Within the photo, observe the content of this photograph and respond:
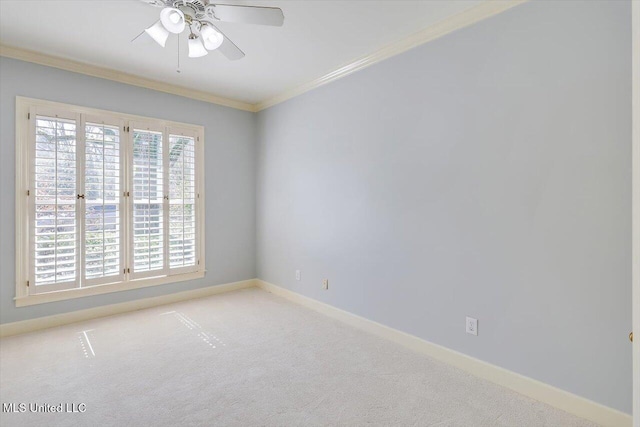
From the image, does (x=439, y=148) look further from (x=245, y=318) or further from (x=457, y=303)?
(x=245, y=318)

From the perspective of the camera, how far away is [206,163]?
4.18 metres

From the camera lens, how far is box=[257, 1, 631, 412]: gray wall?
176 cm

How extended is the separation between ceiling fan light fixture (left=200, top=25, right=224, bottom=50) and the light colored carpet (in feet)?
7.65

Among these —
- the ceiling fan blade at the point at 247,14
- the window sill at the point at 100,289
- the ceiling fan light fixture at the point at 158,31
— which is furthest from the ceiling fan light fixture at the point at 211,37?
the window sill at the point at 100,289

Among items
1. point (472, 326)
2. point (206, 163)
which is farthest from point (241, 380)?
point (206, 163)

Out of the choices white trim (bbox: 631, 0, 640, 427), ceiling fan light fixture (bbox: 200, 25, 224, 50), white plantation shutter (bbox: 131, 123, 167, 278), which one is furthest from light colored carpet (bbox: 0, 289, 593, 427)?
ceiling fan light fixture (bbox: 200, 25, 224, 50)

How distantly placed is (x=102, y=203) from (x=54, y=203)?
0.39m

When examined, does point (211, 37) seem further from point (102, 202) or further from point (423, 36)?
point (102, 202)

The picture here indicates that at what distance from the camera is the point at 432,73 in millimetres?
2537

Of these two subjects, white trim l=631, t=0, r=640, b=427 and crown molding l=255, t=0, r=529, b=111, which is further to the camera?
crown molding l=255, t=0, r=529, b=111

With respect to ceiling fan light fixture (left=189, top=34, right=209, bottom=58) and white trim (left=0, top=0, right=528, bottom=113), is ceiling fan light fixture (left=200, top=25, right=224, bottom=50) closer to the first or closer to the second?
ceiling fan light fixture (left=189, top=34, right=209, bottom=58)

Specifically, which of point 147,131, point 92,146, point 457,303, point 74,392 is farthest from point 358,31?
point 74,392

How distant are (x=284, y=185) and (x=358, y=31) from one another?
2074 millimetres

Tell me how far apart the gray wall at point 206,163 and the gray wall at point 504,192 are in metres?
1.72
